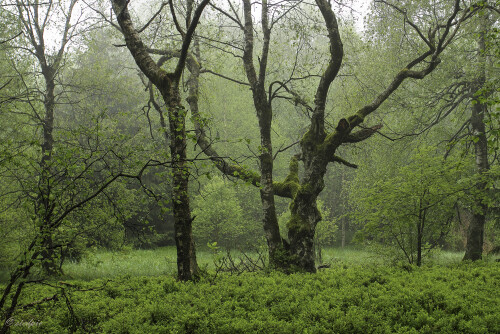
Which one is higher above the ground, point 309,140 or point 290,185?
point 309,140

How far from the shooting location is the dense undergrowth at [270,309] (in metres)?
3.62

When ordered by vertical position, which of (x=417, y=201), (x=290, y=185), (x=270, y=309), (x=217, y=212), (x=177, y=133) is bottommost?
(x=270, y=309)

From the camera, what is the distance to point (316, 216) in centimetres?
780

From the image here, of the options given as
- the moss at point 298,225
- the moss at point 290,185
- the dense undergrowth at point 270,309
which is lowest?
the dense undergrowth at point 270,309

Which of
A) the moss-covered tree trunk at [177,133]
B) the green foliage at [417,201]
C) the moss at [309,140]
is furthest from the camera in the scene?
the green foliage at [417,201]

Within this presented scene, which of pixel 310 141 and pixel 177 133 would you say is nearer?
pixel 177 133

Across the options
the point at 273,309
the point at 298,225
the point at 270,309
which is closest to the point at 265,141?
the point at 298,225

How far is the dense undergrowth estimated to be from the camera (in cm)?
362

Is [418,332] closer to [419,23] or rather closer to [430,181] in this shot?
[430,181]

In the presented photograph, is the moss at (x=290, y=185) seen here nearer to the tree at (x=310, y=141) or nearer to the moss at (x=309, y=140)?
the tree at (x=310, y=141)

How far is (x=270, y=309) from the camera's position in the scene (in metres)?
4.23

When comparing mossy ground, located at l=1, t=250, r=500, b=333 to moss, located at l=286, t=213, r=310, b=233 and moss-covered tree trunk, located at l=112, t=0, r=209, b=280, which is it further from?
moss, located at l=286, t=213, r=310, b=233

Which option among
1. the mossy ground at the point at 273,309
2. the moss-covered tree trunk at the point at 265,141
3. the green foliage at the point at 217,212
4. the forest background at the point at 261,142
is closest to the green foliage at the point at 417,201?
the forest background at the point at 261,142

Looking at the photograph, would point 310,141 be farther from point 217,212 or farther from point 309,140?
point 217,212
